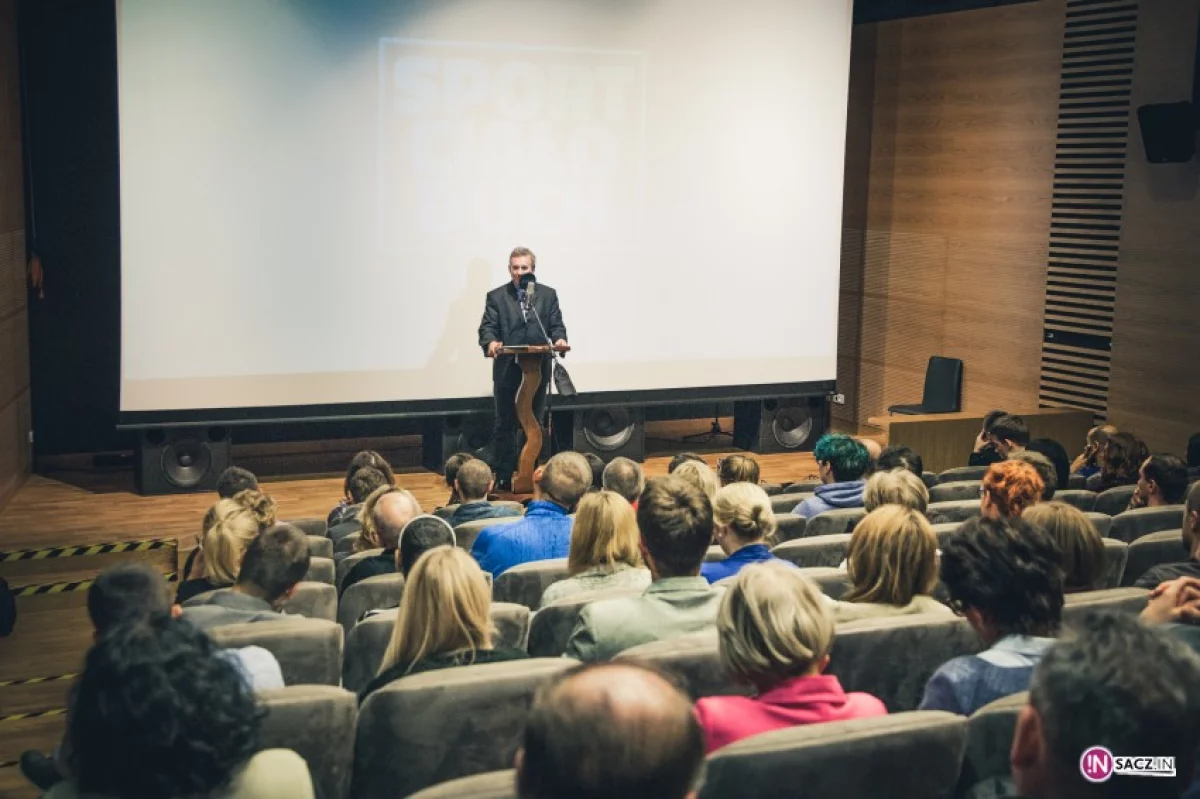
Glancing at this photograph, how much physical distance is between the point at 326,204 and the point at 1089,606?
20.7 ft

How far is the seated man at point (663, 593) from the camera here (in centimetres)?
307

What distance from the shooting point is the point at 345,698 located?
2.49m

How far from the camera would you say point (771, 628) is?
2.39 meters

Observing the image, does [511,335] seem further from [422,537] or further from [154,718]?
[154,718]

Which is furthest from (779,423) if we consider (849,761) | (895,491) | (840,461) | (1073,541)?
(849,761)

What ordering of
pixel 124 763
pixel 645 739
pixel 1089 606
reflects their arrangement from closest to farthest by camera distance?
1. pixel 645 739
2. pixel 124 763
3. pixel 1089 606

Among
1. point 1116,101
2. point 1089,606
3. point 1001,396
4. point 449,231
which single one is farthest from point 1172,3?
point 1089,606

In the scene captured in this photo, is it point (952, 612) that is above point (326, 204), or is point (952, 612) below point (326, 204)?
below

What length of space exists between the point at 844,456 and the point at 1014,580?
118 inches

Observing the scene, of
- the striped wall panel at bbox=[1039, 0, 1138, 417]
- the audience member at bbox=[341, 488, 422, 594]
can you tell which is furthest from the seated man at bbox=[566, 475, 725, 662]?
the striped wall panel at bbox=[1039, 0, 1138, 417]

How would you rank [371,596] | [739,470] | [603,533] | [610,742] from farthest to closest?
[739,470] < [371,596] < [603,533] < [610,742]

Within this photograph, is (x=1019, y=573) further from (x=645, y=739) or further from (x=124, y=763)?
(x=124, y=763)

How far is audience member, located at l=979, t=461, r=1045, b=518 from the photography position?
14.6ft

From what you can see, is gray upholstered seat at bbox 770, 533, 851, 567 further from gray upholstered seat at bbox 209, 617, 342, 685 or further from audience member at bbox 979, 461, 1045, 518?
gray upholstered seat at bbox 209, 617, 342, 685
